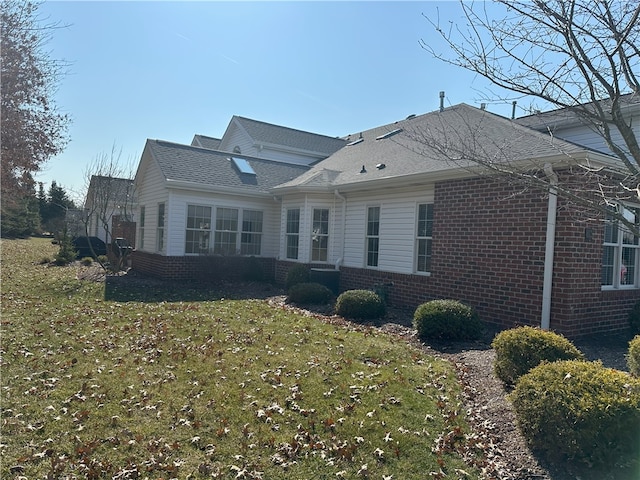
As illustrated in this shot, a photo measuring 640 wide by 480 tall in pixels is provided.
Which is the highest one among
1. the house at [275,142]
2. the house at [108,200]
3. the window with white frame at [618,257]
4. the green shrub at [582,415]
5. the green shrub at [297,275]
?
the house at [275,142]

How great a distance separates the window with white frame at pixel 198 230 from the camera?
49.8 feet

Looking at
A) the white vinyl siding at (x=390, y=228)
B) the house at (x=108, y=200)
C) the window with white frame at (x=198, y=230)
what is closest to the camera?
the white vinyl siding at (x=390, y=228)

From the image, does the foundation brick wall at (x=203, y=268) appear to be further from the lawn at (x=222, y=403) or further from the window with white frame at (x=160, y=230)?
the lawn at (x=222, y=403)

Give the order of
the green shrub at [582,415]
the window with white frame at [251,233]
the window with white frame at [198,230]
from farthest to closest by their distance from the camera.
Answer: the window with white frame at [251,233] → the window with white frame at [198,230] → the green shrub at [582,415]

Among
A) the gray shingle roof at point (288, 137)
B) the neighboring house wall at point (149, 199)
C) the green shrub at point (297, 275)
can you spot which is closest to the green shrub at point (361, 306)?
the green shrub at point (297, 275)

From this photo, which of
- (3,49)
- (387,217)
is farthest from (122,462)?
(387,217)

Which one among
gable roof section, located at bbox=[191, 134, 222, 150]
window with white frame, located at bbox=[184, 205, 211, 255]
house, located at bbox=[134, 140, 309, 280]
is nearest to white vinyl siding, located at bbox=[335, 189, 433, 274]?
house, located at bbox=[134, 140, 309, 280]

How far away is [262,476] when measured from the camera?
11.9 feet

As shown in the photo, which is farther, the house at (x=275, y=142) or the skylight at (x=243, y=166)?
the house at (x=275, y=142)

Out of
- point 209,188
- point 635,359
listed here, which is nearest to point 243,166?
point 209,188

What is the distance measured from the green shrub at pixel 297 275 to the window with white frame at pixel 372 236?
199 centimetres

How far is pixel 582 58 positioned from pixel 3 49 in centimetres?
910

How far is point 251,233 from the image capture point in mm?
16609

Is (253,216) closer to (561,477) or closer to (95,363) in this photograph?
(95,363)
